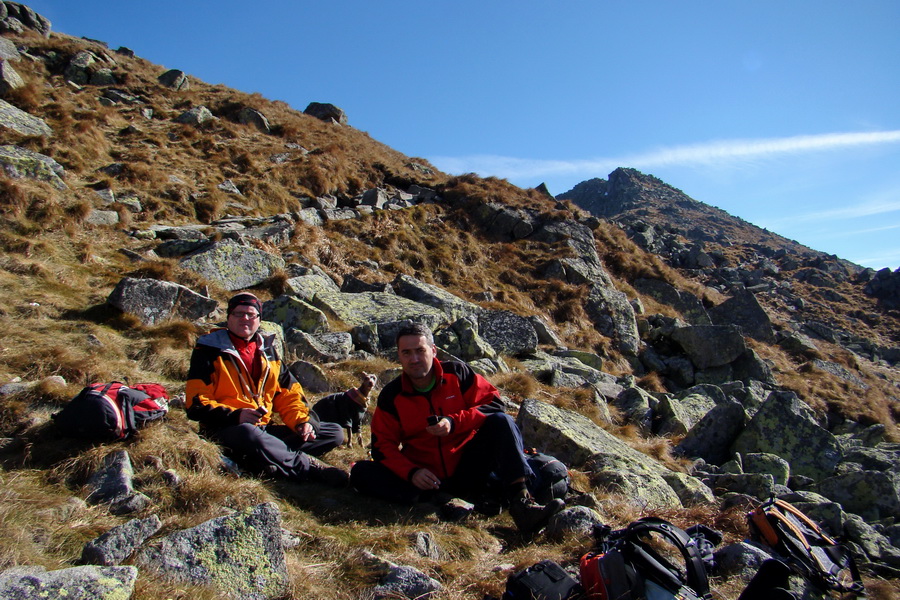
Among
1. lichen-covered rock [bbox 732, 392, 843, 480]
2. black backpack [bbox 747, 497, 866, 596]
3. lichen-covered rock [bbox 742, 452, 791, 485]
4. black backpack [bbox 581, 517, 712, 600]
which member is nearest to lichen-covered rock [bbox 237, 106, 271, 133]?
lichen-covered rock [bbox 732, 392, 843, 480]

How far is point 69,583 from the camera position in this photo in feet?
7.77

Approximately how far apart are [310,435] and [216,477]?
125 cm

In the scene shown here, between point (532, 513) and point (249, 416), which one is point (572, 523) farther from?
point (249, 416)

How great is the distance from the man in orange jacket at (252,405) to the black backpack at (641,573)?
2.70 m

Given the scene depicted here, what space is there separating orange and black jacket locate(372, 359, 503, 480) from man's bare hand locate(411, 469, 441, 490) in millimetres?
193

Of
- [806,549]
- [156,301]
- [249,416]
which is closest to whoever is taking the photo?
[806,549]

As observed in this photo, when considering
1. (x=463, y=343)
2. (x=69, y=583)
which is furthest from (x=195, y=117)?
(x=69, y=583)

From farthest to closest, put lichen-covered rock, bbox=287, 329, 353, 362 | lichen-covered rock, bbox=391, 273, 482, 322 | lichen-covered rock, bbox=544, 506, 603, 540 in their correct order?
lichen-covered rock, bbox=391, 273, 482, 322 → lichen-covered rock, bbox=287, 329, 353, 362 → lichen-covered rock, bbox=544, 506, 603, 540

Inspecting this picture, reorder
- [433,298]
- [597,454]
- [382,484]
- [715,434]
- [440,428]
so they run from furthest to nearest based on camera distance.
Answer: [433,298]
[715,434]
[597,454]
[382,484]
[440,428]

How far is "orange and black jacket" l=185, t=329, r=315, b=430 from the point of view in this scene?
4.78 metres

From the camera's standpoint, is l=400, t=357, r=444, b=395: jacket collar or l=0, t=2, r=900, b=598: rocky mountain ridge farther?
l=400, t=357, r=444, b=395: jacket collar

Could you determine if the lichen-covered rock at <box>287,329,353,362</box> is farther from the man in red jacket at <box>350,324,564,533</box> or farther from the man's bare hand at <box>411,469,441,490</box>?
the man's bare hand at <box>411,469,441,490</box>

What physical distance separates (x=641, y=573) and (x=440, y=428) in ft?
6.57

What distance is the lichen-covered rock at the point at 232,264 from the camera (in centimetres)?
1016
